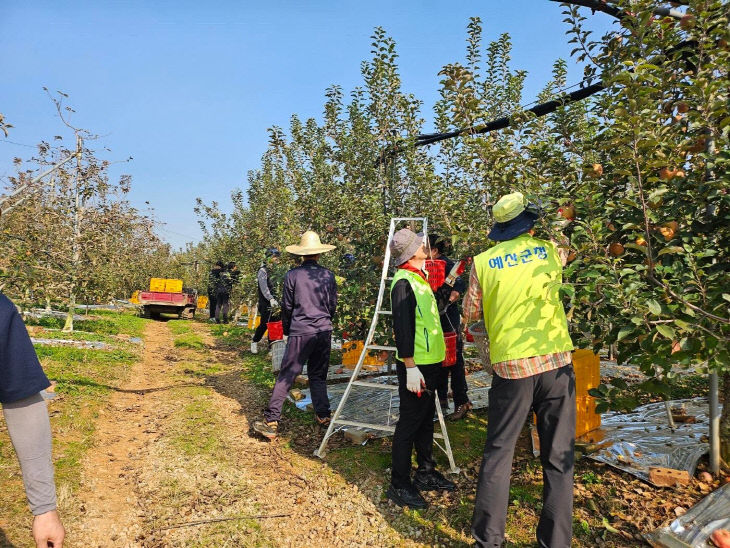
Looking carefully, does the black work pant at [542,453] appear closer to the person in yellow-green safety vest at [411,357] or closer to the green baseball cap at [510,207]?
the person in yellow-green safety vest at [411,357]

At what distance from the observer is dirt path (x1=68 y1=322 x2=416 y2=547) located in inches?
127

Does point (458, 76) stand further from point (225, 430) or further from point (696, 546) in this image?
point (225, 430)

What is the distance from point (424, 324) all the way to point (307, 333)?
2.07 meters

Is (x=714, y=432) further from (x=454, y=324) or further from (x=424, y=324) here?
(x=454, y=324)

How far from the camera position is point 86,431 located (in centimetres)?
511

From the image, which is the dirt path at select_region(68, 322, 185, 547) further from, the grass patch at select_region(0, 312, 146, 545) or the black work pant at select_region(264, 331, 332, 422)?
the black work pant at select_region(264, 331, 332, 422)

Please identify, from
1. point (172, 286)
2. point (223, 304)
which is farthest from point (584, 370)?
point (172, 286)

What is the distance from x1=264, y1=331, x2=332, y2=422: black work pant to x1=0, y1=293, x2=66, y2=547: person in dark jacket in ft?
12.0

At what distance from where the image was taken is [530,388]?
2.72 metres

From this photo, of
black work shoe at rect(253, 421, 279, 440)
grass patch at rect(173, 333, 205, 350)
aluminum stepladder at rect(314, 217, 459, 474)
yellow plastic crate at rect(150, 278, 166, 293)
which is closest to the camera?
aluminum stepladder at rect(314, 217, 459, 474)

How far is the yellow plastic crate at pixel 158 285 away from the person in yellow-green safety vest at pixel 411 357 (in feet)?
68.9

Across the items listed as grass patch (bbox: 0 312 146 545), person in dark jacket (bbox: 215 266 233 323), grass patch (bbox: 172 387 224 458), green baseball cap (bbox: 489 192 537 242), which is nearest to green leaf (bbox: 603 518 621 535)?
green baseball cap (bbox: 489 192 537 242)

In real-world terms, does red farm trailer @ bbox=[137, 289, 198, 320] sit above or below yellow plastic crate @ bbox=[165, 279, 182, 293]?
below

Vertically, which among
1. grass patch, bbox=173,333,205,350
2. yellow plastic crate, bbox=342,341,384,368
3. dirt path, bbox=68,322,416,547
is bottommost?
dirt path, bbox=68,322,416,547
